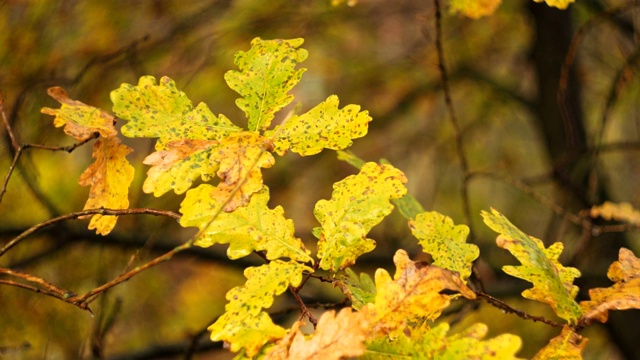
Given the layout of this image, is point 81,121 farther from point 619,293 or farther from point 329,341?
point 619,293

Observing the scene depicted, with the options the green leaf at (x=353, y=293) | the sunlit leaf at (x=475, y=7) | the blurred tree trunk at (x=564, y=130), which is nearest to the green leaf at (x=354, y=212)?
the green leaf at (x=353, y=293)

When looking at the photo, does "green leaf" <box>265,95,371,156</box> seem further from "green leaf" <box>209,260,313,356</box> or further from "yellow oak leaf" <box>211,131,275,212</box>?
"green leaf" <box>209,260,313,356</box>

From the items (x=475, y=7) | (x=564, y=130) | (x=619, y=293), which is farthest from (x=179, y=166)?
(x=564, y=130)

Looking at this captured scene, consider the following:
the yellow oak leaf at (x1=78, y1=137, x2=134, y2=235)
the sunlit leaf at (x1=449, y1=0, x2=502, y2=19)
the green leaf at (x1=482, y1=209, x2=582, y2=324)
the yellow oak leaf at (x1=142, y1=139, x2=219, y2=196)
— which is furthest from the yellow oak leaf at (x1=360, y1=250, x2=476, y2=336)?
the sunlit leaf at (x1=449, y1=0, x2=502, y2=19)

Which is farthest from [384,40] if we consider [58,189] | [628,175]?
[58,189]

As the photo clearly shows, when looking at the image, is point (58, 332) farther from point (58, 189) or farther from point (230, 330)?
point (230, 330)

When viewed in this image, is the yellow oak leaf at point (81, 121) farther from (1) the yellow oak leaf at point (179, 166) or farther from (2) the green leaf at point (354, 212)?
(2) the green leaf at point (354, 212)
